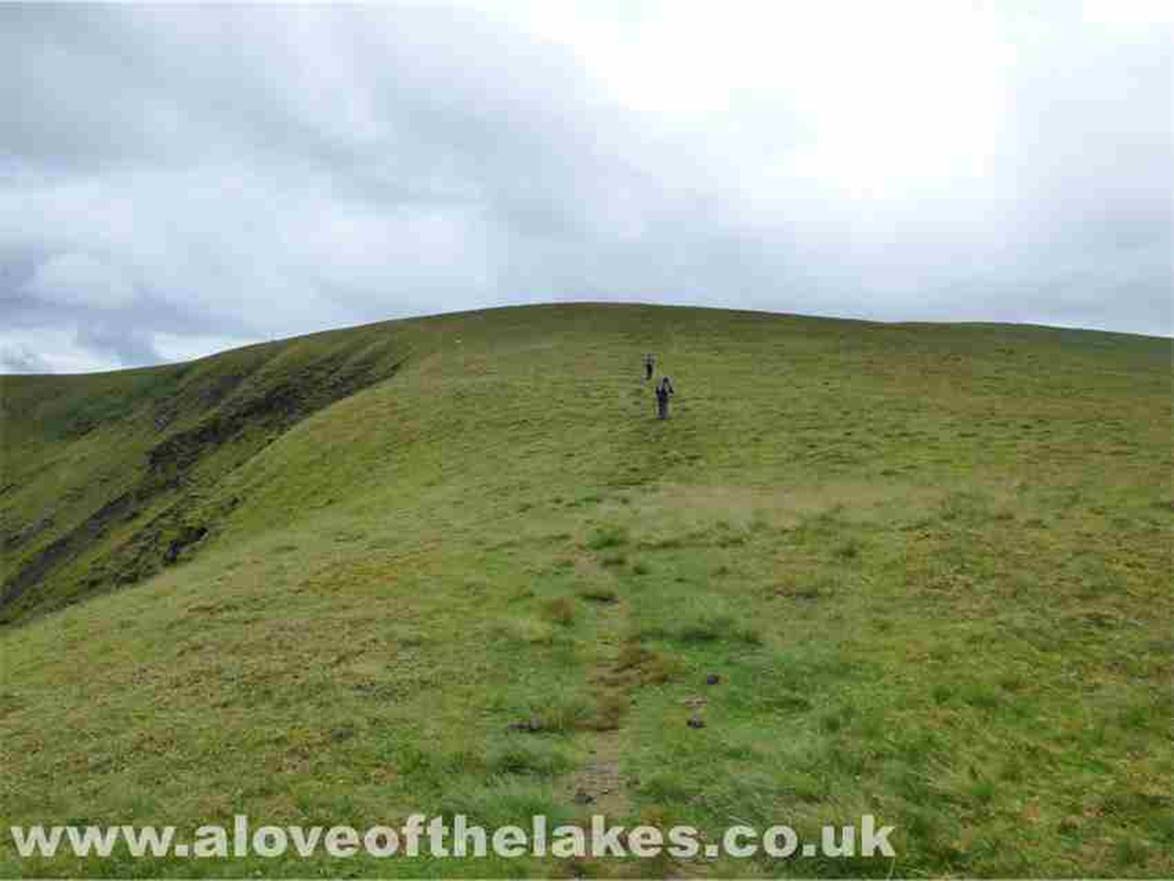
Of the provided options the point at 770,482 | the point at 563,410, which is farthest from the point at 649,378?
the point at 770,482

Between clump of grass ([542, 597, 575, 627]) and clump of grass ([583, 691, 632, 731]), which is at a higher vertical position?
clump of grass ([542, 597, 575, 627])

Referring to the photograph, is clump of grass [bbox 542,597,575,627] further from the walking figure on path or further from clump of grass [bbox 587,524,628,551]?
the walking figure on path

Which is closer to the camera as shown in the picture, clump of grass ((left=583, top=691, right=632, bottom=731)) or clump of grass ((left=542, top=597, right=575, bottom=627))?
clump of grass ((left=583, top=691, right=632, bottom=731))

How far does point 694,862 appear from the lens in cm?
890

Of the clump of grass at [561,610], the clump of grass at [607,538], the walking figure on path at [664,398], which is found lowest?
the clump of grass at [561,610]

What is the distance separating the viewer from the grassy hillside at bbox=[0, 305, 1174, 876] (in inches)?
393

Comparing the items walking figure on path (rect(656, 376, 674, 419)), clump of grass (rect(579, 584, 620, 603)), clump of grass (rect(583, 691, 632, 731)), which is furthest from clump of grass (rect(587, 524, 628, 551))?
walking figure on path (rect(656, 376, 674, 419))

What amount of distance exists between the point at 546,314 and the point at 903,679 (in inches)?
3153

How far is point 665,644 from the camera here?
52.4ft

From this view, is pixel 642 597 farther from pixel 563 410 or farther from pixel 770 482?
pixel 563 410

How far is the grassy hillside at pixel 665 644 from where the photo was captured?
9.98 m

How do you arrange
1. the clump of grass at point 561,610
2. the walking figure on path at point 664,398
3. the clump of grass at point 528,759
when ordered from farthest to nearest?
1. the walking figure on path at point 664,398
2. the clump of grass at point 561,610
3. the clump of grass at point 528,759

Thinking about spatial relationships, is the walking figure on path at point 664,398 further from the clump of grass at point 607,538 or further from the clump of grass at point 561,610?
the clump of grass at point 561,610

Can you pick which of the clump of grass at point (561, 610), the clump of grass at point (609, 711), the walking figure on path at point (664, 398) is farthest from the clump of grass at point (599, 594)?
the walking figure on path at point (664, 398)
